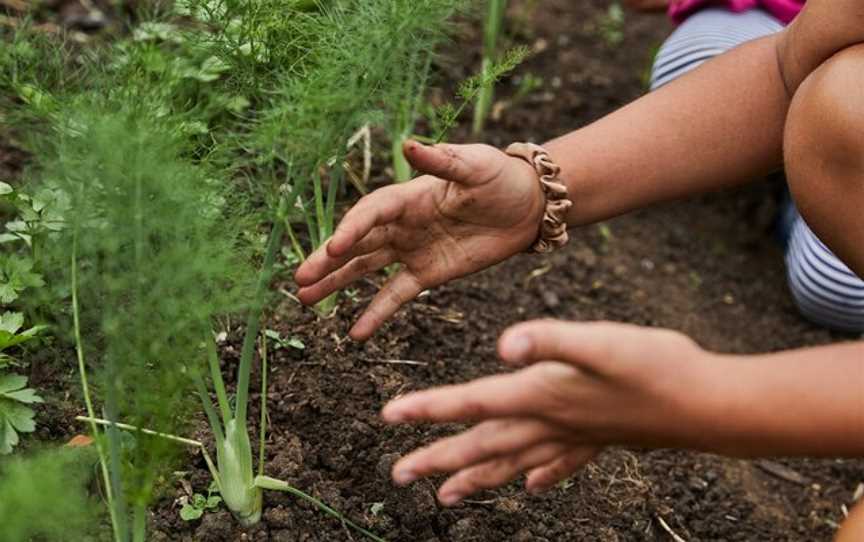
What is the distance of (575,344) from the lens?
0.83m

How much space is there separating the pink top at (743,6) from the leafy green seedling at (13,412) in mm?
1446

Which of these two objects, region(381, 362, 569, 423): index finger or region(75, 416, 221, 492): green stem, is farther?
region(75, 416, 221, 492): green stem

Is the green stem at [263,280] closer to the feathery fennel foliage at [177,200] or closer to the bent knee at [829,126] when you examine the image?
the feathery fennel foliage at [177,200]

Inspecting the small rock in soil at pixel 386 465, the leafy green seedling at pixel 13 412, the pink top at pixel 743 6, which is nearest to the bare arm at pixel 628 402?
the small rock in soil at pixel 386 465

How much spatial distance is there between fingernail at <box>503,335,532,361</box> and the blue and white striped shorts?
103 cm

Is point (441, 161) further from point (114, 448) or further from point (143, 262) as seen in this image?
point (114, 448)

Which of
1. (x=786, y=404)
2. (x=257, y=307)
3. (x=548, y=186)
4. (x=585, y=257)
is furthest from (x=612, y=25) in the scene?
(x=786, y=404)

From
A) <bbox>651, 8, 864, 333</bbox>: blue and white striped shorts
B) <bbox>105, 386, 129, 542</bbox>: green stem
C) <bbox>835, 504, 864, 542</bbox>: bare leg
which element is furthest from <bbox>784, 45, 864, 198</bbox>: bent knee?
<bbox>105, 386, 129, 542</bbox>: green stem

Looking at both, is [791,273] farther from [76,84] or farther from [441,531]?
[76,84]

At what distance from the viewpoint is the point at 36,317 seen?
134cm

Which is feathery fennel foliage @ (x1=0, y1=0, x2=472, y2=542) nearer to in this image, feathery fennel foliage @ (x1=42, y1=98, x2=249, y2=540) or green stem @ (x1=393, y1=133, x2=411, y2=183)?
feathery fennel foliage @ (x1=42, y1=98, x2=249, y2=540)

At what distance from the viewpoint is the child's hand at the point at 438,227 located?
1178mm

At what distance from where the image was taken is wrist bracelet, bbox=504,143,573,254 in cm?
132

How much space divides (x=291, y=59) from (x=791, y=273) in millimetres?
1054
